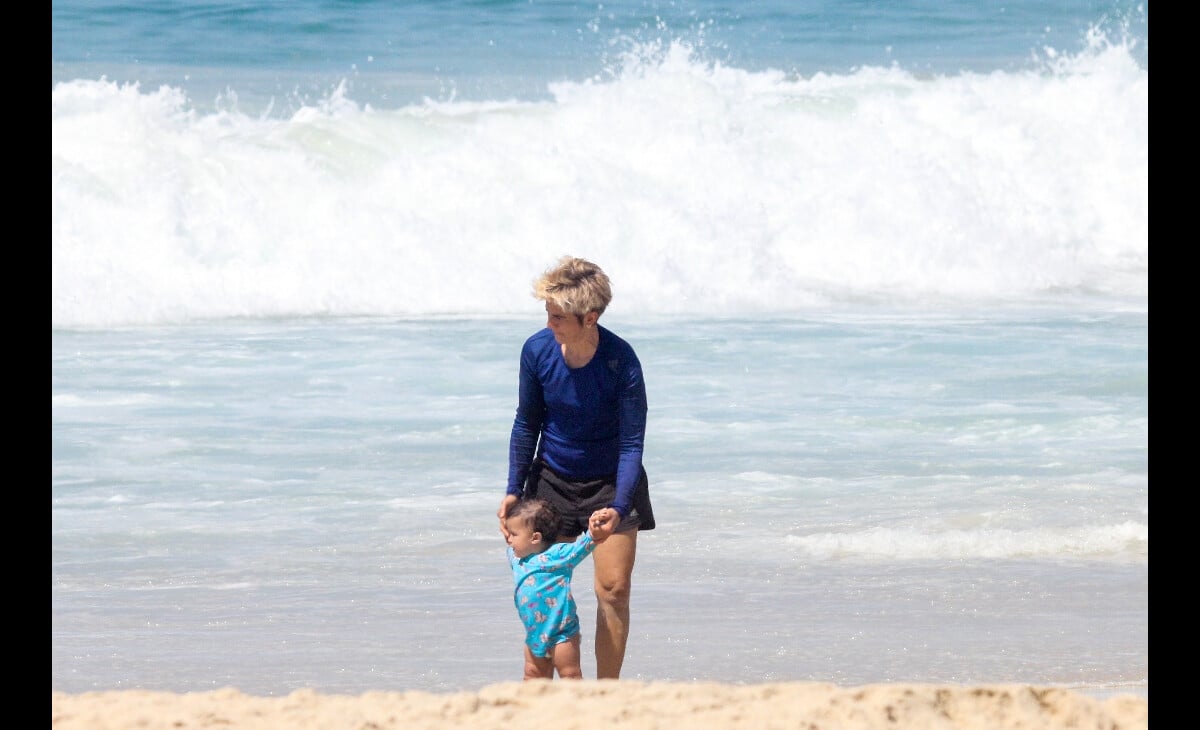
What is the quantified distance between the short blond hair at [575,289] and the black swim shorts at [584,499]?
1.86 feet

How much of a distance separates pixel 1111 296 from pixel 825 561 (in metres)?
12.2

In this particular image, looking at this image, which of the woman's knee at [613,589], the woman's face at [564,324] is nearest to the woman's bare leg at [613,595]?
the woman's knee at [613,589]

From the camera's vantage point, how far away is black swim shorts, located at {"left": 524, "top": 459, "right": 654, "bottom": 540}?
16.7 ft

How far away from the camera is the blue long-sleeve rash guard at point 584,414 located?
16.4ft

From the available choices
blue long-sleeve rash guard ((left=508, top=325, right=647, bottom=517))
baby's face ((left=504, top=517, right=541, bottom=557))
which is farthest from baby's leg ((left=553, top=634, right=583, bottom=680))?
blue long-sleeve rash guard ((left=508, top=325, right=647, bottom=517))

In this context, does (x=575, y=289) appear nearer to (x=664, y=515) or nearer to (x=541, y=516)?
(x=541, y=516)

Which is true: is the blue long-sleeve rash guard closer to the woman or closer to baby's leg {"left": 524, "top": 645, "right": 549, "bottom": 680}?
the woman

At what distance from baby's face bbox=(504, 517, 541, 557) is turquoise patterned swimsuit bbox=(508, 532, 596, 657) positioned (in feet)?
0.09

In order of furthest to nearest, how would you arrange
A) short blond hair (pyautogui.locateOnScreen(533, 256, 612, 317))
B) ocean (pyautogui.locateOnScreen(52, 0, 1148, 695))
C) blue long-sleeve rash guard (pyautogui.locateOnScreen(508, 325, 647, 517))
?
ocean (pyautogui.locateOnScreen(52, 0, 1148, 695)) → blue long-sleeve rash guard (pyautogui.locateOnScreen(508, 325, 647, 517)) → short blond hair (pyautogui.locateOnScreen(533, 256, 612, 317))

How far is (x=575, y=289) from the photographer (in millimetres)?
4871

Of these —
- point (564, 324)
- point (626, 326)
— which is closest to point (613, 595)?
point (564, 324)

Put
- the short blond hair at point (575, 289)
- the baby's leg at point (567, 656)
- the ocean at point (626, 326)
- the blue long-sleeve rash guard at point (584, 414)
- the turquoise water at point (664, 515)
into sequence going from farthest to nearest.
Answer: the ocean at point (626, 326)
the turquoise water at point (664, 515)
the baby's leg at point (567, 656)
the blue long-sleeve rash guard at point (584, 414)
the short blond hair at point (575, 289)

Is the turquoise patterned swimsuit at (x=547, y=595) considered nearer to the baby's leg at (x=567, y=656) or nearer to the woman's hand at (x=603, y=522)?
the baby's leg at (x=567, y=656)
